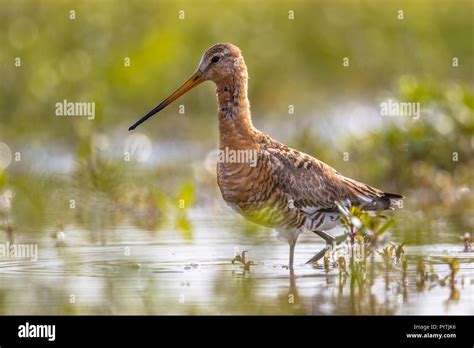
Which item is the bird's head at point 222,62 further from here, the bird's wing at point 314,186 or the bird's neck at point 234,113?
the bird's wing at point 314,186

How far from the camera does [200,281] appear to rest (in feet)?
27.5

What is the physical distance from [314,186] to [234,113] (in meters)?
0.91

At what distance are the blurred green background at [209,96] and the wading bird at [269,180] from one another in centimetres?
101

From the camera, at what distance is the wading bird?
923 cm

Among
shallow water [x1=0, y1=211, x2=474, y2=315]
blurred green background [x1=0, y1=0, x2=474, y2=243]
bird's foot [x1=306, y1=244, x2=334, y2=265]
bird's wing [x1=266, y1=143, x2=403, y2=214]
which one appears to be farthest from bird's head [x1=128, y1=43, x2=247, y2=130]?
blurred green background [x1=0, y1=0, x2=474, y2=243]

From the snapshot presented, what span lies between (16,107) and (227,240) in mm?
5625

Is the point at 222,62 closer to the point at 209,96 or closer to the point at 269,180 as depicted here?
the point at 269,180

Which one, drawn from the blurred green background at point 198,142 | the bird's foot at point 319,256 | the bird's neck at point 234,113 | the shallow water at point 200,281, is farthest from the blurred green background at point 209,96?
the bird's neck at point 234,113

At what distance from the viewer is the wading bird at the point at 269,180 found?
363 inches

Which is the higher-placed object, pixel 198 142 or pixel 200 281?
pixel 198 142

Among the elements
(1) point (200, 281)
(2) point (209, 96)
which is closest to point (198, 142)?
(2) point (209, 96)
